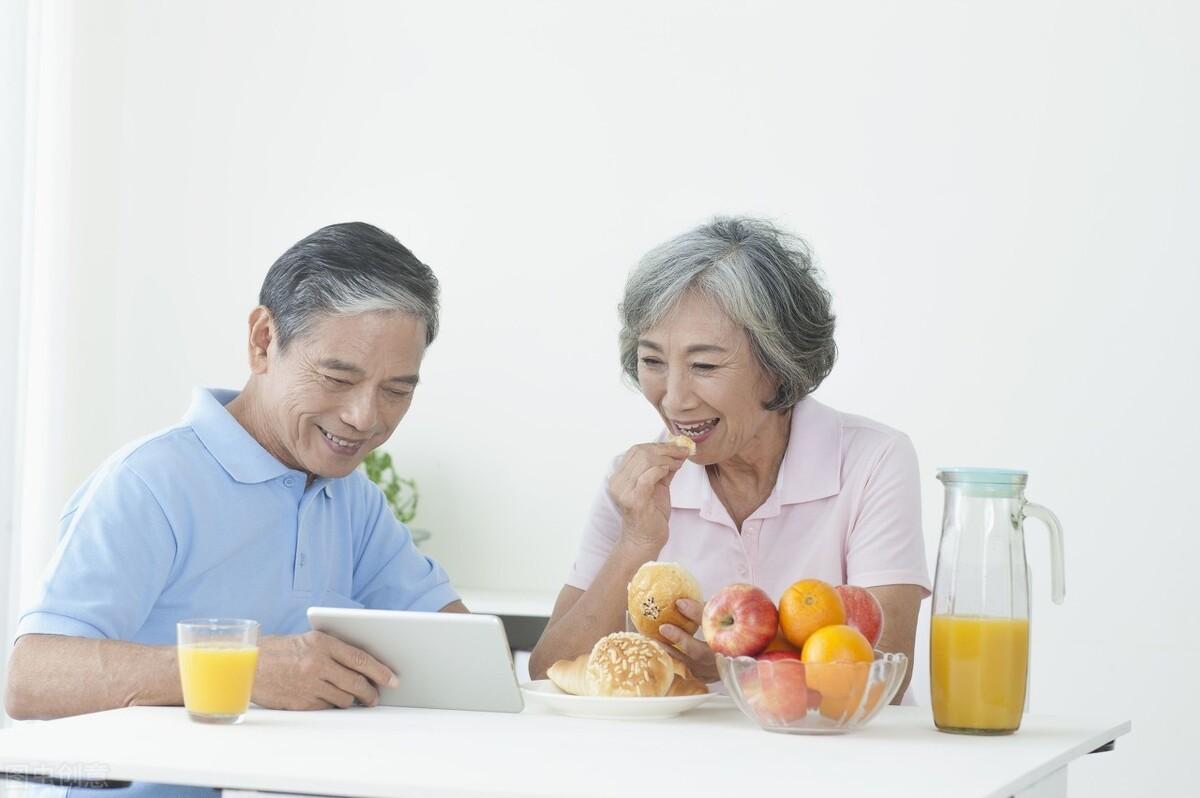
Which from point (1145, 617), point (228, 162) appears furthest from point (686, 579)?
point (228, 162)

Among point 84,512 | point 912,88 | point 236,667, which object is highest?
point 912,88

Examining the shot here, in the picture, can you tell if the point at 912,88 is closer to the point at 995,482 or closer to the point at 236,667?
the point at 995,482

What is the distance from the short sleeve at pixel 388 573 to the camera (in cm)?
210

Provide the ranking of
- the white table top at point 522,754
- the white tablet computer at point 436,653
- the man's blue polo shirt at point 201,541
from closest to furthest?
the white table top at point 522,754 < the white tablet computer at point 436,653 < the man's blue polo shirt at point 201,541

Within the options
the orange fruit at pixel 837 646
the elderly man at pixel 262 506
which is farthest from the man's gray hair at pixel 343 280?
the orange fruit at pixel 837 646

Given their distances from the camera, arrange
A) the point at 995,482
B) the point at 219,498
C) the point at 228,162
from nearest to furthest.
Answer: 1. the point at 995,482
2. the point at 219,498
3. the point at 228,162

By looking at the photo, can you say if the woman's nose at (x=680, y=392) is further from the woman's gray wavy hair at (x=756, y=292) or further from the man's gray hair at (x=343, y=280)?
the man's gray hair at (x=343, y=280)

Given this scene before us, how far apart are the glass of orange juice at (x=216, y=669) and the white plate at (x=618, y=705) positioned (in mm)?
329

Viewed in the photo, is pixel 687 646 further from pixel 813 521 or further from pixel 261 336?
pixel 261 336

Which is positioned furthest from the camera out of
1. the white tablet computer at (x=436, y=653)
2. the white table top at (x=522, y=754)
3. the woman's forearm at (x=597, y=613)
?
the woman's forearm at (x=597, y=613)

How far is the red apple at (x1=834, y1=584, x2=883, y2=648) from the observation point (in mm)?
1600

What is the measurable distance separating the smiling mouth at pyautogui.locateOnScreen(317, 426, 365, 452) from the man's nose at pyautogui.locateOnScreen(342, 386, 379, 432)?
0.11 feet

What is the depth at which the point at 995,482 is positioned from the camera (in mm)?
1535

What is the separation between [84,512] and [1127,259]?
2224 millimetres
